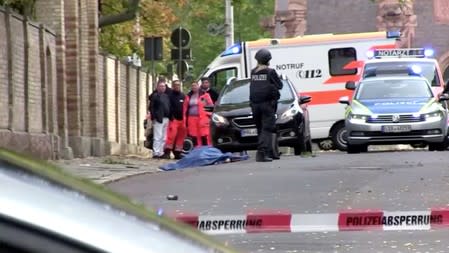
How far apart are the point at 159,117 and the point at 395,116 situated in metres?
5.62

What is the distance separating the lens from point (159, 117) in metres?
27.0

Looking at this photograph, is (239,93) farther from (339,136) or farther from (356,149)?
(339,136)

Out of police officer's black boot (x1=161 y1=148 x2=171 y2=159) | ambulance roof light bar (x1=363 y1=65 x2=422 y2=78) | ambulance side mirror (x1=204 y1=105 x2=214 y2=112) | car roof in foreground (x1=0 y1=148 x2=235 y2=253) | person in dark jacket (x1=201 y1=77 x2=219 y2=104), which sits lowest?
police officer's black boot (x1=161 y1=148 x2=171 y2=159)

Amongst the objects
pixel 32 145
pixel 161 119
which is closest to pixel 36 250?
pixel 32 145

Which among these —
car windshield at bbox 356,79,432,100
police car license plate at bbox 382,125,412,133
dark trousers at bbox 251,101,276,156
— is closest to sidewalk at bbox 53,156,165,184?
dark trousers at bbox 251,101,276,156

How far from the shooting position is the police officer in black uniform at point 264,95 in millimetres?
20000

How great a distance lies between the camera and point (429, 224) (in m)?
11.1

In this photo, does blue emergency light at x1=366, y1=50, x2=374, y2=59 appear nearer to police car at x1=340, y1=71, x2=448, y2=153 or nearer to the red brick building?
police car at x1=340, y1=71, x2=448, y2=153

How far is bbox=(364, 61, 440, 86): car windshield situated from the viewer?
93.9 feet

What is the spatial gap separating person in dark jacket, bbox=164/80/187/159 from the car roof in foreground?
963 inches

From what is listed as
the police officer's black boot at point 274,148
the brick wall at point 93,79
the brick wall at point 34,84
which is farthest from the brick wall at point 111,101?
the police officer's black boot at point 274,148

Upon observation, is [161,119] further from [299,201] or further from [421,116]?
[299,201]

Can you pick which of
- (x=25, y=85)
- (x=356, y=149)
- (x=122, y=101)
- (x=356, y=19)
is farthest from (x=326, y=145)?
(x=356, y=19)

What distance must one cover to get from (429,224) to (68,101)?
1694 cm
